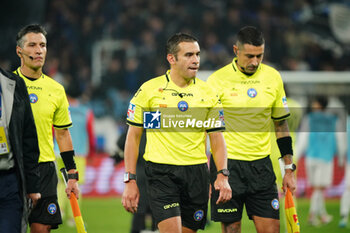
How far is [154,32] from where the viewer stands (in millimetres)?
20641

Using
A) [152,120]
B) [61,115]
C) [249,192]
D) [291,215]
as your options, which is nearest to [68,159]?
[61,115]

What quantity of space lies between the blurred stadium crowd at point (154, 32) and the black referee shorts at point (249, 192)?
1228cm

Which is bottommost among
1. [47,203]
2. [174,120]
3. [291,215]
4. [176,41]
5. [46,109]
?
[291,215]

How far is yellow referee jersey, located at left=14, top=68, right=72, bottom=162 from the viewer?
6816 mm

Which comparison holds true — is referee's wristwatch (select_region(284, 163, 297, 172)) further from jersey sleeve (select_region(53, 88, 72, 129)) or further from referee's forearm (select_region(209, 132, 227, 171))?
jersey sleeve (select_region(53, 88, 72, 129))

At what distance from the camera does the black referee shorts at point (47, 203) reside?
6773mm

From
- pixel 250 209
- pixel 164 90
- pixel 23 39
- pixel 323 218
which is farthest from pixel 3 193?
pixel 323 218

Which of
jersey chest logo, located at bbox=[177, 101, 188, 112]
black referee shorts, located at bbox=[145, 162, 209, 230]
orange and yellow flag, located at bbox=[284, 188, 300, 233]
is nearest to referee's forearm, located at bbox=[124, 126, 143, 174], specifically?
black referee shorts, located at bbox=[145, 162, 209, 230]

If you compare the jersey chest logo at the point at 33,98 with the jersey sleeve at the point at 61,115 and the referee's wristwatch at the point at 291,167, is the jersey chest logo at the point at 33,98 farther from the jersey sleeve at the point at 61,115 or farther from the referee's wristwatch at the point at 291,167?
the referee's wristwatch at the point at 291,167

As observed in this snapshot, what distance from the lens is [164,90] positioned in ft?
20.5

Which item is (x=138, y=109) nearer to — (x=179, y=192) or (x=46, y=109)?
(x=179, y=192)

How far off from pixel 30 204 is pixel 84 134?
6.85 metres

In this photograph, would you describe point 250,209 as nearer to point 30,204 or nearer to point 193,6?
point 30,204

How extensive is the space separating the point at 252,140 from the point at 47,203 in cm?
229
